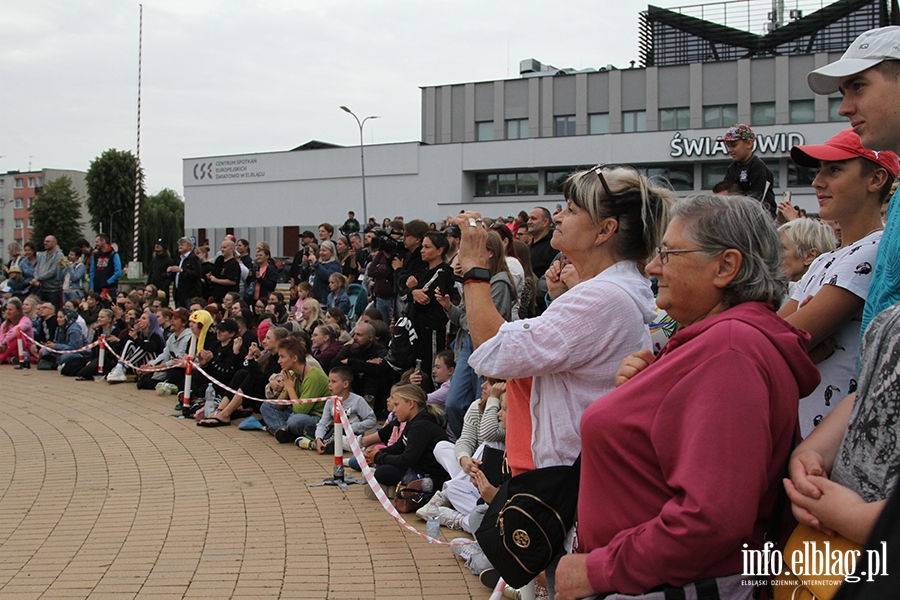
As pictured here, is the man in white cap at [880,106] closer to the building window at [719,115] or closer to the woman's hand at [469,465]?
the woman's hand at [469,465]

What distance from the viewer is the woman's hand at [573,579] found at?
207 centimetres

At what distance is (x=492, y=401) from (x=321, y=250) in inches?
334

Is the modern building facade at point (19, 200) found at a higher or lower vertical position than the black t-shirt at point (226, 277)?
higher

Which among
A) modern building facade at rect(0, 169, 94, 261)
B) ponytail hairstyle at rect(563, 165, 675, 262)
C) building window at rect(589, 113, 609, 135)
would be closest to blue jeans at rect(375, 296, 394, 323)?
ponytail hairstyle at rect(563, 165, 675, 262)

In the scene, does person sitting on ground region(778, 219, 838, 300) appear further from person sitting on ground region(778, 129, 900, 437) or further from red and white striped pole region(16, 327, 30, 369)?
red and white striped pole region(16, 327, 30, 369)

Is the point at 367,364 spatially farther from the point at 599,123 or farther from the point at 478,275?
the point at 599,123

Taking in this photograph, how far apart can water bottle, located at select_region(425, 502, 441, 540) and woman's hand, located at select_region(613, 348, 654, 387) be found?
4108 millimetres

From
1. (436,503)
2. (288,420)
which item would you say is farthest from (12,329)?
(436,503)

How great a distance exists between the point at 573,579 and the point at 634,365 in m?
0.61

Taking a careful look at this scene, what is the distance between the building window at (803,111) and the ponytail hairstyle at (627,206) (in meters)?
42.2

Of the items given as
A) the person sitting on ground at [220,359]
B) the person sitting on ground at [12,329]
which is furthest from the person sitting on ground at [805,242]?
the person sitting on ground at [12,329]

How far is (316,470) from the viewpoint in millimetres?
8102

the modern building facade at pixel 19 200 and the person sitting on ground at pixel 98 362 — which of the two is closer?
the person sitting on ground at pixel 98 362

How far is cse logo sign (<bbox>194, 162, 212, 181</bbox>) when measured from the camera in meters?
49.9
